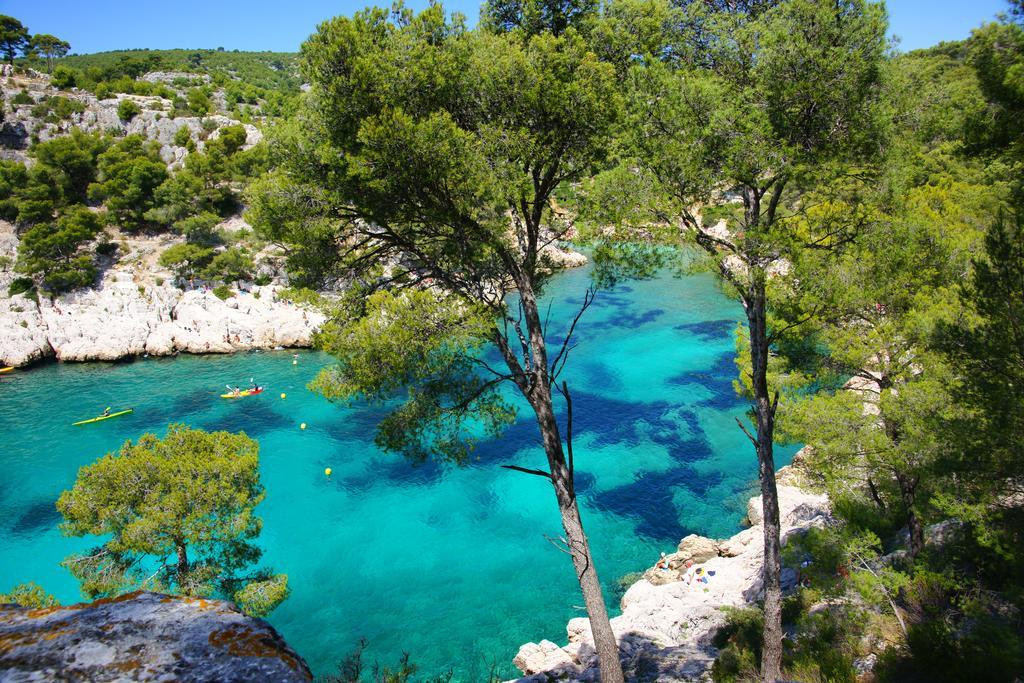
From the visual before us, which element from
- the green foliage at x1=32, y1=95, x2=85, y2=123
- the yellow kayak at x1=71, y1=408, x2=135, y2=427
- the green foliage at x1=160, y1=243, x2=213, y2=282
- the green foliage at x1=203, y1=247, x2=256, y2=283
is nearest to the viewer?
the yellow kayak at x1=71, y1=408, x2=135, y2=427

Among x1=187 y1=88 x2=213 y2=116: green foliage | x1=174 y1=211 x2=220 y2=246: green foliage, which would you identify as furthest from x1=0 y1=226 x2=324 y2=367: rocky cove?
x1=187 y1=88 x2=213 y2=116: green foliage

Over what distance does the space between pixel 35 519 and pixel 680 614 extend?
23.1m

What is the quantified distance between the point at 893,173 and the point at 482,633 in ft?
45.0

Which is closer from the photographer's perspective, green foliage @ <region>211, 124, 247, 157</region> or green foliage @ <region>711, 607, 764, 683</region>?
green foliage @ <region>711, 607, 764, 683</region>

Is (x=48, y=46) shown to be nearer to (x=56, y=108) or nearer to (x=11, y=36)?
(x=11, y=36)

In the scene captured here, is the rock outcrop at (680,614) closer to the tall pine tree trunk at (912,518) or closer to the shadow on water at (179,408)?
the tall pine tree trunk at (912,518)

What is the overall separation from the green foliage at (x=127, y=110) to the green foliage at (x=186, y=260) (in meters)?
25.9

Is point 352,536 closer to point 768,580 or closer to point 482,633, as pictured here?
point 482,633

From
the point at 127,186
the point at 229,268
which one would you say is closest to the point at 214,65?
the point at 127,186

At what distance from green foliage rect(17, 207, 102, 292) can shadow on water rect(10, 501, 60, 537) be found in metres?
22.8

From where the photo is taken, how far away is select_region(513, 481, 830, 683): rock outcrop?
9781mm

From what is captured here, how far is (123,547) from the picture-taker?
11.4 m

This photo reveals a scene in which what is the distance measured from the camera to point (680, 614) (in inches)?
502

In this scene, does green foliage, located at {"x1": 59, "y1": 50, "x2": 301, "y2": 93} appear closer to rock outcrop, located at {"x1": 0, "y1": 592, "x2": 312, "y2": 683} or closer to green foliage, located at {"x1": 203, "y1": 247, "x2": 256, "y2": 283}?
green foliage, located at {"x1": 203, "y1": 247, "x2": 256, "y2": 283}
